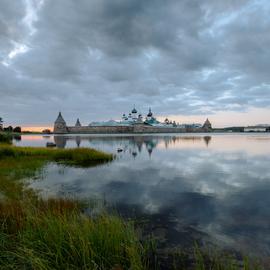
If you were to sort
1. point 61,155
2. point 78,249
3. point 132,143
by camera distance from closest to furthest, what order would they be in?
point 78,249 → point 61,155 → point 132,143

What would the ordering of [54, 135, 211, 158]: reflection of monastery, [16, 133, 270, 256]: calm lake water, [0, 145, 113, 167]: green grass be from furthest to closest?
1. [54, 135, 211, 158]: reflection of monastery
2. [0, 145, 113, 167]: green grass
3. [16, 133, 270, 256]: calm lake water

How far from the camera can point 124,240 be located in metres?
5.66

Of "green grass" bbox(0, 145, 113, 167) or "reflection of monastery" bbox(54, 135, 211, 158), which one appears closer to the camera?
"green grass" bbox(0, 145, 113, 167)

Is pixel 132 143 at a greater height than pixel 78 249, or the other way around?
pixel 78 249

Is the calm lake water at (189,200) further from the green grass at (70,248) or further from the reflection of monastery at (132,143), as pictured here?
the reflection of monastery at (132,143)

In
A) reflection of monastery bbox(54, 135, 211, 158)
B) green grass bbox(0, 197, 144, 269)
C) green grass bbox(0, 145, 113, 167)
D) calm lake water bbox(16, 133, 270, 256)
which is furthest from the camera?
reflection of monastery bbox(54, 135, 211, 158)

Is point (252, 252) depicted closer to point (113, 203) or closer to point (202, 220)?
point (202, 220)

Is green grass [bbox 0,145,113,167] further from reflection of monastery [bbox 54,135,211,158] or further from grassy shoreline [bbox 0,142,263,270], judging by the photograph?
grassy shoreline [bbox 0,142,263,270]

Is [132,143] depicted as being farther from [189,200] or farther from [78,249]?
[78,249]

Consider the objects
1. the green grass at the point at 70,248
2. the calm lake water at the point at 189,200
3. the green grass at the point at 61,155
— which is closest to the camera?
the green grass at the point at 70,248

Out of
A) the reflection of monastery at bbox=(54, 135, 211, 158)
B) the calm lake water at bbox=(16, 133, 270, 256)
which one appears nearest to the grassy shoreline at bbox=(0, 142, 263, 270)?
the calm lake water at bbox=(16, 133, 270, 256)

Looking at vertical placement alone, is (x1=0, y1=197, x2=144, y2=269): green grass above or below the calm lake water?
above

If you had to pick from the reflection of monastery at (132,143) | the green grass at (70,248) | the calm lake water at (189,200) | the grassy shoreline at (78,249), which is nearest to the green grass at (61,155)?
the calm lake water at (189,200)

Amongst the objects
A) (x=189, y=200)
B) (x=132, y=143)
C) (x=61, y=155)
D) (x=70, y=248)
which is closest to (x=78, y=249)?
(x=70, y=248)
